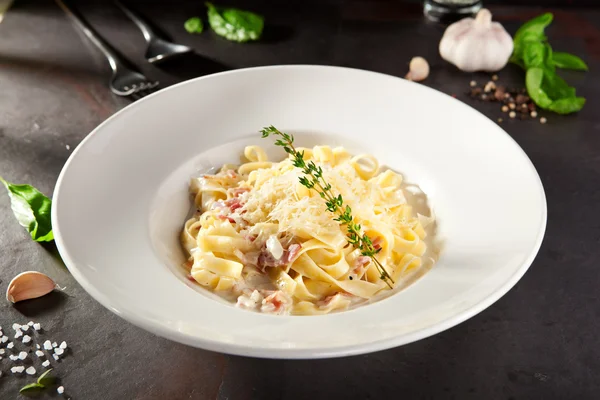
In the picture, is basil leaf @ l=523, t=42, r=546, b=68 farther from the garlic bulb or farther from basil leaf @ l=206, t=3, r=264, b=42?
basil leaf @ l=206, t=3, r=264, b=42

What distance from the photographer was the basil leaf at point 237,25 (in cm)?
394

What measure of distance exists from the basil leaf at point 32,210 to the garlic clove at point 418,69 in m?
1.98

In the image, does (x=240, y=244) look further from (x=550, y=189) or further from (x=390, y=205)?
(x=550, y=189)

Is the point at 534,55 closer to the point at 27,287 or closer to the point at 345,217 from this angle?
the point at 345,217

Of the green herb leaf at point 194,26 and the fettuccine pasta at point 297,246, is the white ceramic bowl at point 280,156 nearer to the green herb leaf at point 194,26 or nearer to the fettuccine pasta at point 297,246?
the fettuccine pasta at point 297,246

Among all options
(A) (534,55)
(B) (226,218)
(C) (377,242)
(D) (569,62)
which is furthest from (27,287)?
(D) (569,62)

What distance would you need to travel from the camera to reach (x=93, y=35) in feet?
12.8

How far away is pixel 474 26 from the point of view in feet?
11.9

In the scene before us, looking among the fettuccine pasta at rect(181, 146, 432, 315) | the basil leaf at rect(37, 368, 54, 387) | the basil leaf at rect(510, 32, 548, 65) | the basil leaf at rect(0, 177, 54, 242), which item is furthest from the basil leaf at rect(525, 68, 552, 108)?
the basil leaf at rect(37, 368, 54, 387)

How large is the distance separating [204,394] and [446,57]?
2447 millimetres

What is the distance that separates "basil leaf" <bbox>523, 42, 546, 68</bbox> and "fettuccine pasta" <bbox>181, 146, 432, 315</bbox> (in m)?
1.56

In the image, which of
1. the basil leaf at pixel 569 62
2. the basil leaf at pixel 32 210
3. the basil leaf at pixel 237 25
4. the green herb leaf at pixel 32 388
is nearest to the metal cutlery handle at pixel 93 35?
the basil leaf at pixel 237 25

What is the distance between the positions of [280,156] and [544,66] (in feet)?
5.26

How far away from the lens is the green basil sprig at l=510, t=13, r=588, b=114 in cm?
338
